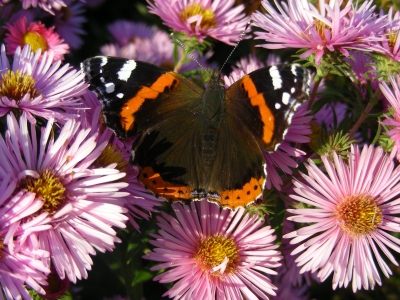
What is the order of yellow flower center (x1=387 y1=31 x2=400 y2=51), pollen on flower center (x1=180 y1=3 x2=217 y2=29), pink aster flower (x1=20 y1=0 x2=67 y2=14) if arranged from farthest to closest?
pollen on flower center (x1=180 y1=3 x2=217 y2=29), pink aster flower (x1=20 y1=0 x2=67 y2=14), yellow flower center (x1=387 y1=31 x2=400 y2=51)

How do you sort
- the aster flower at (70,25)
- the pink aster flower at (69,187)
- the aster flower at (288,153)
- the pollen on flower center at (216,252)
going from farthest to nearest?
1. the aster flower at (70,25)
2. the pollen on flower center at (216,252)
3. the aster flower at (288,153)
4. the pink aster flower at (69,187)

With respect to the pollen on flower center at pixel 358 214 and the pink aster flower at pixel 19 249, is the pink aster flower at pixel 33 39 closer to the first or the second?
the pink aster flower at pixel 19 249

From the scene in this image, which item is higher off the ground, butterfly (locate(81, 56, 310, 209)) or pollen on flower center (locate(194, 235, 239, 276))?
butterfly (locate(81, 56, 310, 209))

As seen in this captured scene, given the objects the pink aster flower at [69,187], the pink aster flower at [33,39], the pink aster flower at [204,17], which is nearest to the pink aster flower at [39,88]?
the pink aster flower at [69,187]

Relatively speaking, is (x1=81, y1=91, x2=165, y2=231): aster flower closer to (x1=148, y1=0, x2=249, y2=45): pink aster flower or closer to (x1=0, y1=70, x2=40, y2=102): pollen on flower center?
(x1=0, y1=70, x2=40, y2=102): pollen on flower center

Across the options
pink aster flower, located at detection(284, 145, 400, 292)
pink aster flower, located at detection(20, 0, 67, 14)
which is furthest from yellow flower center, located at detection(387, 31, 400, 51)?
pink aster flower, located at detection(20, 0, 67, 14)

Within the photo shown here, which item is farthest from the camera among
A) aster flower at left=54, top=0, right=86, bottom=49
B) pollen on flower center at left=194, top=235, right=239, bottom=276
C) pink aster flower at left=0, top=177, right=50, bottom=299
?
aster flower at left=54, top=0, right=86, bottom=49

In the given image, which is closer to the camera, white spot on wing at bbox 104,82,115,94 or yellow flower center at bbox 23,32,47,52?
white spot on wing at bbox 104,82,115,94

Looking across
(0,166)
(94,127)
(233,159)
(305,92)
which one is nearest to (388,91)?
(305,92)

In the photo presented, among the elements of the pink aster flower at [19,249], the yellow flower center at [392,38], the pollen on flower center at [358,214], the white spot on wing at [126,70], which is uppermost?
the yellow flower center at [392,38]
